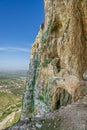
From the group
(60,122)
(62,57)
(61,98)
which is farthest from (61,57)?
(60,122)

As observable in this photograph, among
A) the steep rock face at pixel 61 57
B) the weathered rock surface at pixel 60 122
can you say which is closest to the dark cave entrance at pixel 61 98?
the steep rock face at pixel 61 57

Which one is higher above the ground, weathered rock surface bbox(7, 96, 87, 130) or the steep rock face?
the steep rock face

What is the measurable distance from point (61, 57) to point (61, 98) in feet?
21.4

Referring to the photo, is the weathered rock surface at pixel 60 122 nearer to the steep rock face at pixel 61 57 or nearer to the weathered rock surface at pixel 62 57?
the weathered rock surface at pixel 62 57

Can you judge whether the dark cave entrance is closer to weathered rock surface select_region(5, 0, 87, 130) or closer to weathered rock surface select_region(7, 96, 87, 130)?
weathered rock surface select_region(5, 0, 87, 130)

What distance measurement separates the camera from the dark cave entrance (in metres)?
40.0

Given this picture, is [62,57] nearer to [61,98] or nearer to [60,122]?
[61,98]

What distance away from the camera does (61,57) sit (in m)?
41.4

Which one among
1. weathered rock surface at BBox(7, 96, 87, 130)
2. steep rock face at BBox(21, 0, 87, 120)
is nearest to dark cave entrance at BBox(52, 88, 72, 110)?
steep rock face at BBox(21, 0, 87, 120)

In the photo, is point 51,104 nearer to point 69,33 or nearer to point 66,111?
point 69,33

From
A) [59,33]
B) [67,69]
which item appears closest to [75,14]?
[59,33]

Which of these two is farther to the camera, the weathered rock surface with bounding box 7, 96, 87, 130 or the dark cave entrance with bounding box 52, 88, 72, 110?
the dark cave entrance with bounding box 52, 88, 72, 110

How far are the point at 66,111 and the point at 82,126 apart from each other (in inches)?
156

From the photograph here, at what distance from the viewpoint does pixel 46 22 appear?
44.4 m
